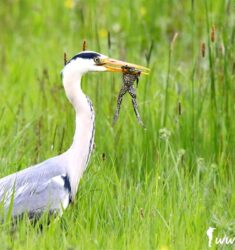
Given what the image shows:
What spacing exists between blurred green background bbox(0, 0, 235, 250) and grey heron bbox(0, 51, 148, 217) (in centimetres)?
13

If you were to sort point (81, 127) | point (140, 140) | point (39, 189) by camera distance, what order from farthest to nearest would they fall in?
1. point (140, 140)
2. point (81, 127)
3. point (39, 189)

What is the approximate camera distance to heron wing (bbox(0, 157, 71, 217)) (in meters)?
4.91

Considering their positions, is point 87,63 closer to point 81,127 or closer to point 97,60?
point 97,60

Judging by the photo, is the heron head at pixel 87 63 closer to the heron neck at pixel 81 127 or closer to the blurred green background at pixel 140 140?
the heron neck at pixel 81 127

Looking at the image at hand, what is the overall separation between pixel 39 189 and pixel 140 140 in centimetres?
109

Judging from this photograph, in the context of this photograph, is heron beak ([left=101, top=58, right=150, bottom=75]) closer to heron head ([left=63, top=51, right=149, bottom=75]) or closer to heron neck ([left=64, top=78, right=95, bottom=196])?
heron head ([left=63, top=51, right=149, bottom=75])

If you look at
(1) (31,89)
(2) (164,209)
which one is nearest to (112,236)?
(2) (164,209)

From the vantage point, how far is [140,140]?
5887 millimetres

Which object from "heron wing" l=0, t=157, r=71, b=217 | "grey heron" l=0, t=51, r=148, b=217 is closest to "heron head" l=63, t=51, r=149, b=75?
"grey heron" l=0, t=51, r=148, b=217

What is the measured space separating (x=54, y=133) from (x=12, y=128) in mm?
536

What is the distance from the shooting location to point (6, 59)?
8.41m

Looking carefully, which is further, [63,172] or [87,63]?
[87,63]

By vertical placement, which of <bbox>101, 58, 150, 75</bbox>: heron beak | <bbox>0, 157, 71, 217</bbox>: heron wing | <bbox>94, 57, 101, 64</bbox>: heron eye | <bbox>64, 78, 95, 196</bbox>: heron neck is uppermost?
<bbox>94, 57, 101, 64</bbox>: heron eye

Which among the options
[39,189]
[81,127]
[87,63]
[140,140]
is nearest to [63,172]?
[39,189]
